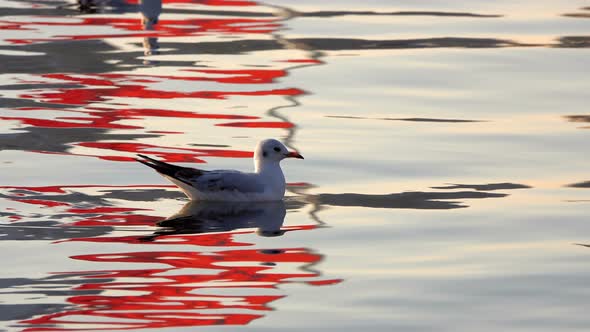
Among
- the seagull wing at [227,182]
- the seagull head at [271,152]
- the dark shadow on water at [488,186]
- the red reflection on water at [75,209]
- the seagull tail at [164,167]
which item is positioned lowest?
the red reflection on water at [75,209]

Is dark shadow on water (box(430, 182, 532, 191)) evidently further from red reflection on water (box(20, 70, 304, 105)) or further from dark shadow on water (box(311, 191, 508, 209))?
red reflection on water (box(20, 70, 304, 105))

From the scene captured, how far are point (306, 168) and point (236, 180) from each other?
137cm

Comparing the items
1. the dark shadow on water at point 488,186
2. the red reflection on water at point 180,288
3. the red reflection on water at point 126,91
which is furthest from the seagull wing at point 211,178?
the red reflection on water at point 126,91

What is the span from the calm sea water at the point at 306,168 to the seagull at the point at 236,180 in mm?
145

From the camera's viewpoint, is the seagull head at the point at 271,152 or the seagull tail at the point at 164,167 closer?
the seagull tail at the point at 164,167

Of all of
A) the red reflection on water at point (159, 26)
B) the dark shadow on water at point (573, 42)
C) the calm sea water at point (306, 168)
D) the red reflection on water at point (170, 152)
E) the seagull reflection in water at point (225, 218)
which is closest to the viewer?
the calm sea water at point (306, 168)

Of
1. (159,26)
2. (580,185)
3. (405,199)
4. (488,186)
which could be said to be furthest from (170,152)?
(159,26)

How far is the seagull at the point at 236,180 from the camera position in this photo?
495 inches

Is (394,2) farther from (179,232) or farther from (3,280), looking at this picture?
(3,280)

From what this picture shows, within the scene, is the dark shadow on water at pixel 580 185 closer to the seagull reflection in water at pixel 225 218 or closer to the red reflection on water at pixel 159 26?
the seagull reflection in water at pixel 225 218

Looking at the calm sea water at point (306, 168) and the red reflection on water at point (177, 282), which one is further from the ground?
the calm sea water at point (306, 168)

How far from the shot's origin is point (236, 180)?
12656 millimetres

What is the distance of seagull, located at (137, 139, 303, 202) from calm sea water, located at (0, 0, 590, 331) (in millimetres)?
145

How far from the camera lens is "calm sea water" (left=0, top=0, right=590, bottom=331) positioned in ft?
31.8
